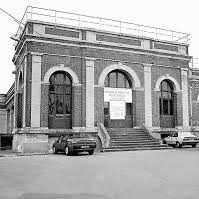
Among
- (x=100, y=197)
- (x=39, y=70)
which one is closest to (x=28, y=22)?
(x=39, y=70)

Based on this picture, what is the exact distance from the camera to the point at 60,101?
2275 centimetres

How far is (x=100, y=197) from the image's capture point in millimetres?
6562

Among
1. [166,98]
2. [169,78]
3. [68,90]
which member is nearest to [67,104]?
[68,90]

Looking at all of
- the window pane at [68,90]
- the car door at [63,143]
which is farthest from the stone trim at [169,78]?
the car door at [63,143]

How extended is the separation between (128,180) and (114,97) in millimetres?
15618

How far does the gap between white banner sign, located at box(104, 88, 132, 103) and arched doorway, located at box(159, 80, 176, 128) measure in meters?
3.16

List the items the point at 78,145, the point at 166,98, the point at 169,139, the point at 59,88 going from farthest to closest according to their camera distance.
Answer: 1. the point at 166,98
2. the point at 169,139
3. the point at 59,88
4. the point at 78,145

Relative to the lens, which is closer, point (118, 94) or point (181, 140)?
point (181, 140)

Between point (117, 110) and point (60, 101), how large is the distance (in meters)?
4.64

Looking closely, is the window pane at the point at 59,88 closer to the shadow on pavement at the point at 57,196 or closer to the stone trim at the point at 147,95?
the stone trim at the point at 147,95

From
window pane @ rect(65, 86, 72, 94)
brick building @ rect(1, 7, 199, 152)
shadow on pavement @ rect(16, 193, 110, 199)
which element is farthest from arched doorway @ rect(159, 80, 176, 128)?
shadow on pavement @ rect(16, 193, 110, 199)

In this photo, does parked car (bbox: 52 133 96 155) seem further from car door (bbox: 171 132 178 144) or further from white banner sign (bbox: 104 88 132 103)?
car door (bbox: 171 132 178 144)

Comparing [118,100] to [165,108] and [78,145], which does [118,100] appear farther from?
[78,145]

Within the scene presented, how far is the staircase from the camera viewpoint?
2057cm
